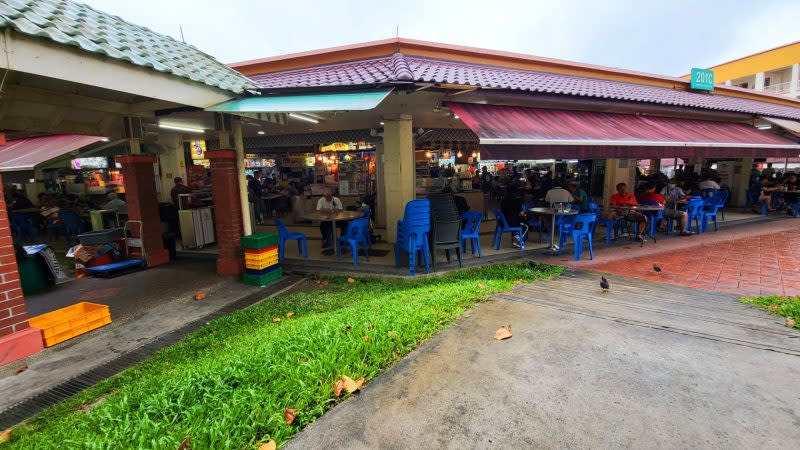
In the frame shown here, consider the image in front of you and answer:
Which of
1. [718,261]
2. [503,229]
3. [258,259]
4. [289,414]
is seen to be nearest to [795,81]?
[718,261]

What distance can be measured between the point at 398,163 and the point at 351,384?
6.38 meters

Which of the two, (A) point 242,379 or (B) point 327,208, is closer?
(A) point 242,379

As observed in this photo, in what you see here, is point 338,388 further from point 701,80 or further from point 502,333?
point 701,80

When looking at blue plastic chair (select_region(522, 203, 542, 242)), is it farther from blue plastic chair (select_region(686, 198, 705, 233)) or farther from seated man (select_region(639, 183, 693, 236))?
blue plastic chair (select_region(686, 198, 705, 233))

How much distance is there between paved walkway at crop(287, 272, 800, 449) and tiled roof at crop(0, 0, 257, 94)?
4.59m

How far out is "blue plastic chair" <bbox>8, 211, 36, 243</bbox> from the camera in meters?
11.6

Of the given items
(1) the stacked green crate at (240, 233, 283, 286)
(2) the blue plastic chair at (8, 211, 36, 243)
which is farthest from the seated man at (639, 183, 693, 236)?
(2) the blue plastic chair at (8, 211, 36, 243)

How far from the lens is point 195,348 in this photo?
4125mm

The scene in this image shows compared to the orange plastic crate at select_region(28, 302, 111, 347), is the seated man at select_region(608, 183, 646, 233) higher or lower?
higher

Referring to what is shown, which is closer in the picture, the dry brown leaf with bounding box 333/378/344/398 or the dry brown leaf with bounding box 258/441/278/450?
the dry brown leaf with bounding box 258/441/278/450

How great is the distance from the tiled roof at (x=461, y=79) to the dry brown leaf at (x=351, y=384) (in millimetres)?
4367

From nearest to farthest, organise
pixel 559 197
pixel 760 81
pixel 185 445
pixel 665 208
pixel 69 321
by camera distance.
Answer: pixel 185 445 < pixel 69 321 < pixel 559 197 < pixel 665 208 < pixel 760 81

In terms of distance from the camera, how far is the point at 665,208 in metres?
9.30

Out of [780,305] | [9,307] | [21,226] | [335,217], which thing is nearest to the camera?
[9,307]
